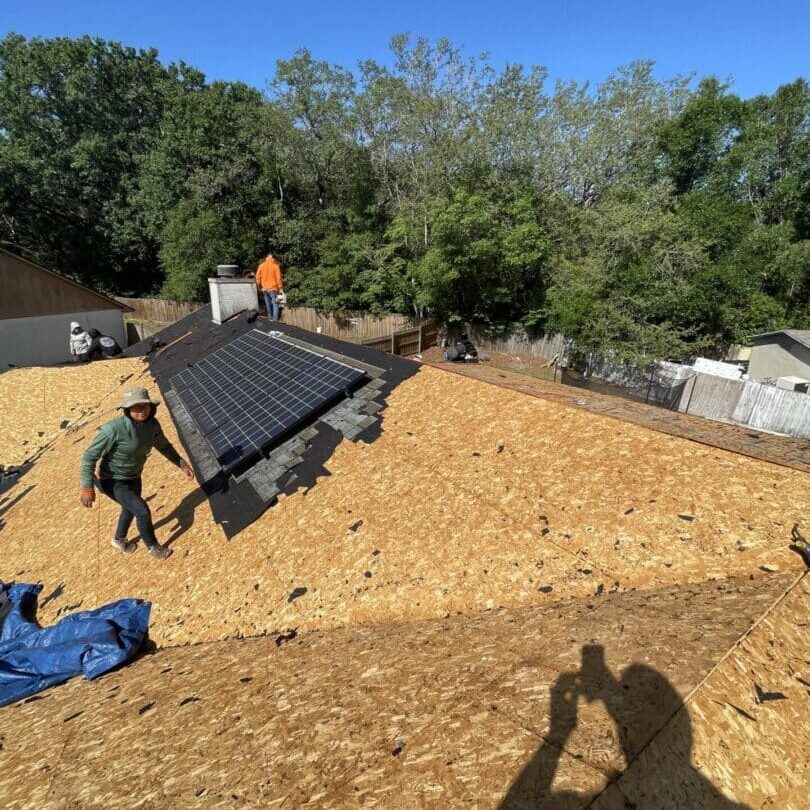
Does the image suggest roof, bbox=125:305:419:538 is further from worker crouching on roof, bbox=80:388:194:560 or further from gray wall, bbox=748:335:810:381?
gray wall, bbox=748:335:810:381

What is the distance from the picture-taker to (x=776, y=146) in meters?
28.9

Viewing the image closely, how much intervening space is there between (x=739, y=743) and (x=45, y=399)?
16.8 metres

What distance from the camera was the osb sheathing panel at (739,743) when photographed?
1.94 meters

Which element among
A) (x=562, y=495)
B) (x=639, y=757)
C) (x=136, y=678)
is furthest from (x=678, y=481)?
(x=136, y=678)

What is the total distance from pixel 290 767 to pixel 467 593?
1923 mm

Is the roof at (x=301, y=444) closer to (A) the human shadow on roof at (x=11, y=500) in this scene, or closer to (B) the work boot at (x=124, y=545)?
(B) the work boot at (x=124, y=545)

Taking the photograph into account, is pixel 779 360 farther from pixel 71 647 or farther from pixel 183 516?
pixel 71 647

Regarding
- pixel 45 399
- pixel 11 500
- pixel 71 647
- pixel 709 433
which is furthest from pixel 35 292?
pixel 709 433

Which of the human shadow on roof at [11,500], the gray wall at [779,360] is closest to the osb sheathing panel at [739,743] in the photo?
the human shadow on roof at [11,500]

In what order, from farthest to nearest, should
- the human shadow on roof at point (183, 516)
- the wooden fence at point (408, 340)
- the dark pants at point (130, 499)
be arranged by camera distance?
the wooden fence at point (408, 340)
the human shadow on roof at point (183, 516)
the dark pants at point (130, 499)

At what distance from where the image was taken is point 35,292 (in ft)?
69.6

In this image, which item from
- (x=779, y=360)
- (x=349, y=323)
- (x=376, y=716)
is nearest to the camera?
(x=376, y=716)

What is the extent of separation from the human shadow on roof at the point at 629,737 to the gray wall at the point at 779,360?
2393 centimetres

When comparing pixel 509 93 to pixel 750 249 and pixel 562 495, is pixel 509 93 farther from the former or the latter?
pixel 562 495
